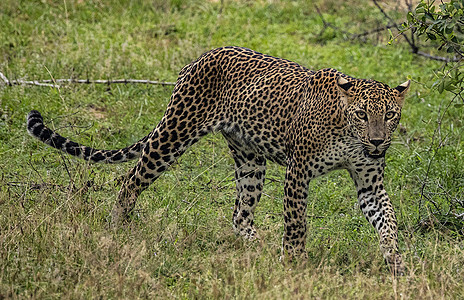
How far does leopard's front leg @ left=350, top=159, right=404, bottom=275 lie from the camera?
5.35 meters

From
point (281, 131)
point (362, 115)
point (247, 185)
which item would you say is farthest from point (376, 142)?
point (247, 185)

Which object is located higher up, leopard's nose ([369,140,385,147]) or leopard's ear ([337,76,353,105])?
leopard's ear ([337,76,353,105])

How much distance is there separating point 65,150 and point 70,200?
974 mm

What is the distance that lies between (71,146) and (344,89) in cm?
238

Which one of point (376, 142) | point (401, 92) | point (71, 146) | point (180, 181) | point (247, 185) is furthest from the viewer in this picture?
point (180, 181)

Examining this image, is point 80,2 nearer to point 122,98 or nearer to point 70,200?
point 122,98

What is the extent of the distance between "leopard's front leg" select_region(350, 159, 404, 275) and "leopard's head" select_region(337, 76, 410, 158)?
1.00ft

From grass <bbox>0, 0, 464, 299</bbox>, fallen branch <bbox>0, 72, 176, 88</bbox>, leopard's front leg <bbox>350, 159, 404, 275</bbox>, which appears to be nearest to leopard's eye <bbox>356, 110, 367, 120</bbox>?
leopard's front leg <bbox>350, 159, 404, 275</bbox>

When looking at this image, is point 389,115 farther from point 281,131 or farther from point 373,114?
point 281,131

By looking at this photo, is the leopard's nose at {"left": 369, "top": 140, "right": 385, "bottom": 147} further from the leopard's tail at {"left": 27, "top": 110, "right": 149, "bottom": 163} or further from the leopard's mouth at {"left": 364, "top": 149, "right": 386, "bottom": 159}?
the leopard's tail at {"left": 27, "top": 110, "right": 149, "bottom": 163}

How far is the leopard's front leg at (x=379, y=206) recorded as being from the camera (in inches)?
211

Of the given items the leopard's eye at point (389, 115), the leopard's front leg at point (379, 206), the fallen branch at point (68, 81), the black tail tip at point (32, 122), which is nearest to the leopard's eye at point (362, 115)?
the leopard's eye at point (389, 115)

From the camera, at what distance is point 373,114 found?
5.15 meters

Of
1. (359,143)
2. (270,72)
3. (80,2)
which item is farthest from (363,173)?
(80,2)
